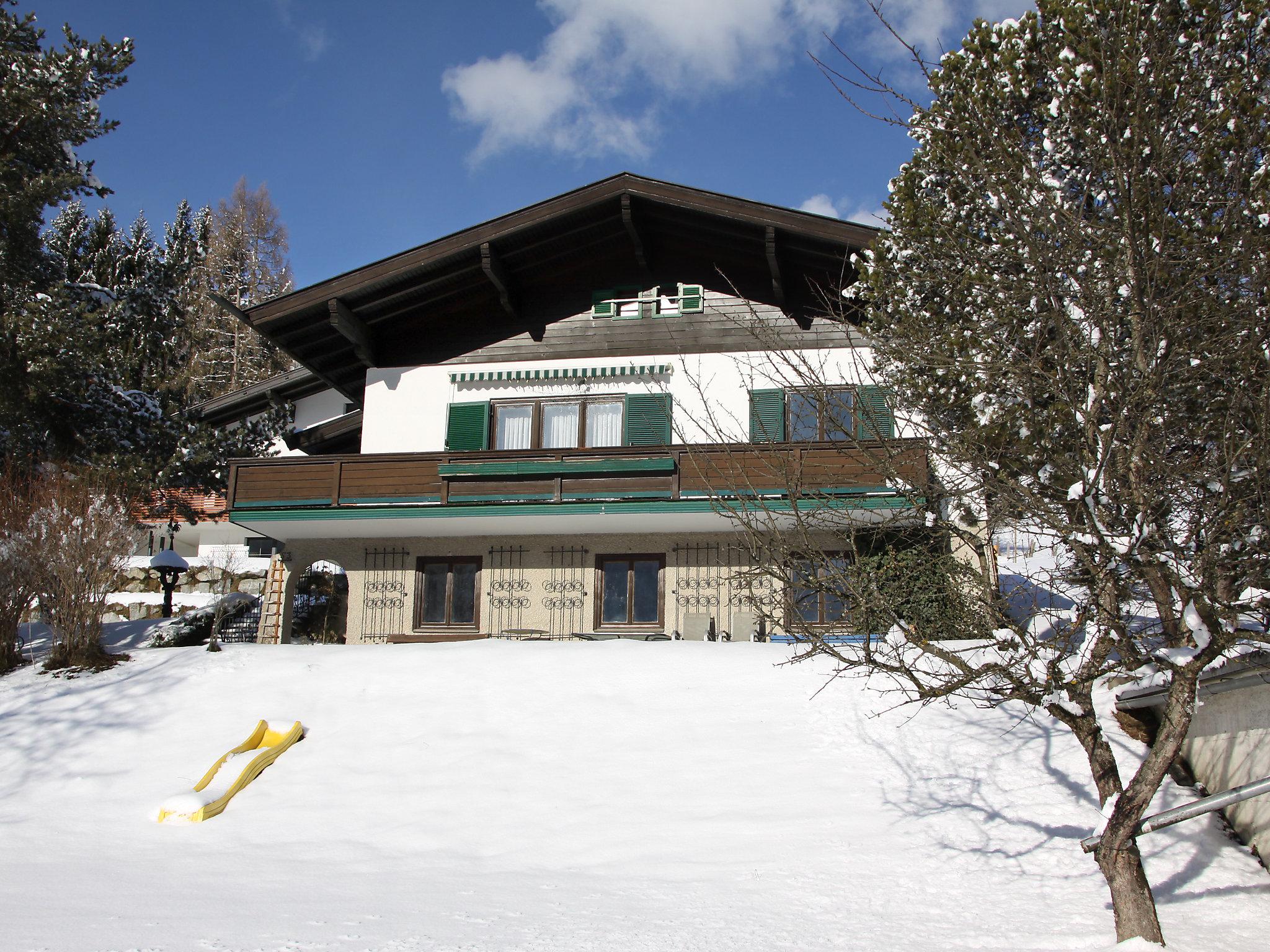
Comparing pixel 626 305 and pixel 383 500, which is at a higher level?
pixel 626 305

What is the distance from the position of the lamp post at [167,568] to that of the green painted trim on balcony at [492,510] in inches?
85.9

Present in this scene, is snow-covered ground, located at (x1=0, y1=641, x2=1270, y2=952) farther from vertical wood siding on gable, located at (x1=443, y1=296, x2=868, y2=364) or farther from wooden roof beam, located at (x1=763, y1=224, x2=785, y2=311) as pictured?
wooden roof beam, located at (x1=763, y1=224, x2=785, y2=311)

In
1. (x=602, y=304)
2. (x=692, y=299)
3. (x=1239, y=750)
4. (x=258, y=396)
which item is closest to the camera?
(x=1239, y=750)

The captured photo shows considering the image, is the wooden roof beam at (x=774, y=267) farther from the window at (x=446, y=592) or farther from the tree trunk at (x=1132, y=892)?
the tree trunk at (x=1132, y=892)

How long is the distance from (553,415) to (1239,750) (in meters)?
12.3

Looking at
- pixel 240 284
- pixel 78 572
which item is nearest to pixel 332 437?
pixel 78 572

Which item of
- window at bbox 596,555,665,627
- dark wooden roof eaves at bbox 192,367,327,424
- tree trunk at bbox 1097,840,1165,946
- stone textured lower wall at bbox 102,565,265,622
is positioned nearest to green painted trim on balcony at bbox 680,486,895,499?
window at bbox 596,555,665,627

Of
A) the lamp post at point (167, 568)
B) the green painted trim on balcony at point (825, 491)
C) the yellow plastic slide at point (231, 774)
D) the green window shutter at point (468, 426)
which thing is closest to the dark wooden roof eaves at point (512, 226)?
the green window shutter at point (468, 426)

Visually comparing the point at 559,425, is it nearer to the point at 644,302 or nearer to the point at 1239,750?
the point at 644,302

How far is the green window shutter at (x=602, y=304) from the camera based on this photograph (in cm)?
1873

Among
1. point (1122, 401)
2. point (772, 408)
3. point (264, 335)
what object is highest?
point (264, 335)

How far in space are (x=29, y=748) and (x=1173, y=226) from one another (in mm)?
12286

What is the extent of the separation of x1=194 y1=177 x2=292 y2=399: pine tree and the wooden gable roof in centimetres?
1709

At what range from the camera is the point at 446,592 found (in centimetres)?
1803
